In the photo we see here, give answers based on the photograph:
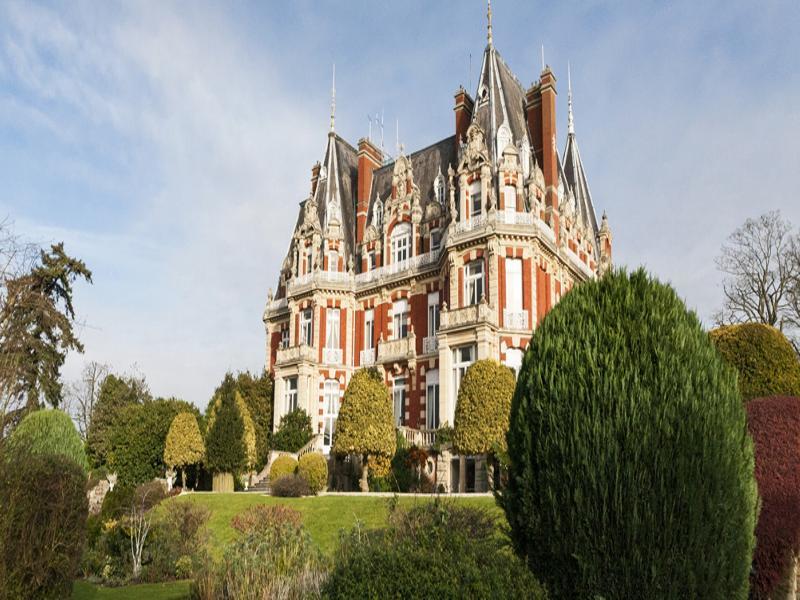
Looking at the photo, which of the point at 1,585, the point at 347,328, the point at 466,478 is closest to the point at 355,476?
the point at 466,478

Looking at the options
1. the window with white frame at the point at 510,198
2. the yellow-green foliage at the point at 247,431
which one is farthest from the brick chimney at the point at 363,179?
the yellow-green foliage at the point at 247,431

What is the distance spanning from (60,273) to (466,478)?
25.1m

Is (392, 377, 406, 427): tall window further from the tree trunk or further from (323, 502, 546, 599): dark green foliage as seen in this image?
(323, 502, 546, 599): dark green foliage

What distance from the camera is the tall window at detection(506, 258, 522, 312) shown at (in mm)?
28759

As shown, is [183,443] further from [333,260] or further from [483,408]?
[483,408]

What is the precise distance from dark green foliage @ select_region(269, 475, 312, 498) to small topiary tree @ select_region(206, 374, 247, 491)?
5266 mm

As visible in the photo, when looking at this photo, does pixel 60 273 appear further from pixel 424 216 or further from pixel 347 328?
pixel 424 216

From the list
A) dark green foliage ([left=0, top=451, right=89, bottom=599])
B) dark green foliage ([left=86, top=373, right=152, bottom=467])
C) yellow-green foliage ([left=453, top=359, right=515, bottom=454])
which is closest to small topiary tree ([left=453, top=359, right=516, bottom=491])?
yellow-green foliage ([left=453, top=359, right=515, bottom=454])

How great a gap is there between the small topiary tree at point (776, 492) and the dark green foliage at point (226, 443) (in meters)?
22.6

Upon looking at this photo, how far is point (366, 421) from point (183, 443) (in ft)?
34.2

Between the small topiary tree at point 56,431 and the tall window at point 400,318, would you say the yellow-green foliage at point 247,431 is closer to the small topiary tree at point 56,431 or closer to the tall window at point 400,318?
the tall window at point 400,318

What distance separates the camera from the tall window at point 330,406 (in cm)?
3391

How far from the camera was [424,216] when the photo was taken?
1329 inches

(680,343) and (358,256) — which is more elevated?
(358,256)
